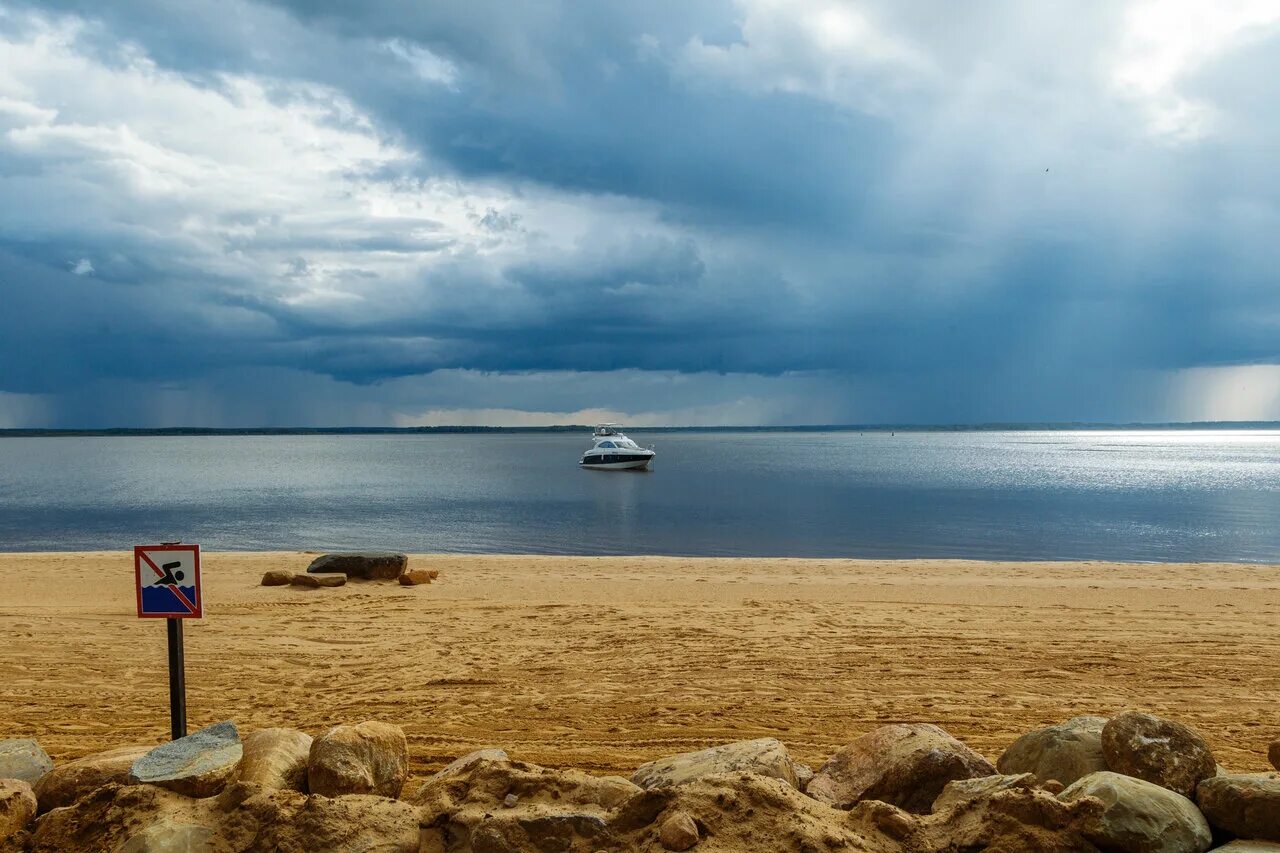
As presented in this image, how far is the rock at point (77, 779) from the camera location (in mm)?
4828

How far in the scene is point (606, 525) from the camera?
38.1m

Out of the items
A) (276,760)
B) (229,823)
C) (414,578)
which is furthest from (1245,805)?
(414,578)

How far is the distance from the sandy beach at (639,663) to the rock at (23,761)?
3.24 ft

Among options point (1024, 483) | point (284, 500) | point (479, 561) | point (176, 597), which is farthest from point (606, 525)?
point (1024, 483)

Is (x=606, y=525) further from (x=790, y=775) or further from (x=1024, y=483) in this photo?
(x=1024, y=483)

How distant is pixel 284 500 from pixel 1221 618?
2020 inches

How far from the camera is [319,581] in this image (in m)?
14.6

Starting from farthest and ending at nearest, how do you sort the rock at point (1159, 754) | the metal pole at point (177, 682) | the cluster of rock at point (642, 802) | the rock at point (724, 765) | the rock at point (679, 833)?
the metal pole at point (177, 682) → the rock at point (724, 765) → the rock at point (1159, 754) → the cluster of rock at point (642, 802) → the rock at point (679, 833)

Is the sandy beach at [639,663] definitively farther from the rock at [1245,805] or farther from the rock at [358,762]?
the rock at [1245,805]

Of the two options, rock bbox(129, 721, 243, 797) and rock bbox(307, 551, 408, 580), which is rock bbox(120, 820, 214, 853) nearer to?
rock bbox(129, 721, 243, 797)

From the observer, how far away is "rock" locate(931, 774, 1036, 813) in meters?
4.53

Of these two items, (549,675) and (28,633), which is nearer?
(549,675)

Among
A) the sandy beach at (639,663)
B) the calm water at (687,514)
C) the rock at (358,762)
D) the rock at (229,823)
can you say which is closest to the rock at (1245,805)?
the sandy beach at (639,663)

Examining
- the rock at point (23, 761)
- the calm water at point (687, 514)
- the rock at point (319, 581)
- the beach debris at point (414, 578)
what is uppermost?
the rock at point (23, 761)
